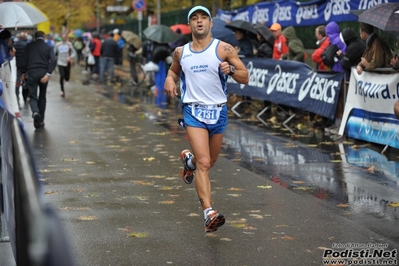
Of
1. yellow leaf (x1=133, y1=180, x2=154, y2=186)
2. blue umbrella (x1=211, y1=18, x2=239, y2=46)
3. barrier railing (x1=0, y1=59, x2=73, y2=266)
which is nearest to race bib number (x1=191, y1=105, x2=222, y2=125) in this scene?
yellow leaf (x1=133, y1=180, x2=154, y2=186)

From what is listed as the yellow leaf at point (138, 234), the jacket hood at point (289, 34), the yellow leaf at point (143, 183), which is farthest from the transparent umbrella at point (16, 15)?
the yellow leaf at point (138, 234)

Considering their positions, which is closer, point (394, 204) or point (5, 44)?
point (394, 204)

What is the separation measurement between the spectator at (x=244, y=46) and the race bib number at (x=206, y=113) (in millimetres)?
13319

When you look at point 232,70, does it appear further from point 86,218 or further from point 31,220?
point 31,220

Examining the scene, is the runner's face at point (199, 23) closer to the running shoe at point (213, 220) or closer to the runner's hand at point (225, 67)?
the runner's hand at point (225, 67)

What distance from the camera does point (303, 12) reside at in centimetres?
2155

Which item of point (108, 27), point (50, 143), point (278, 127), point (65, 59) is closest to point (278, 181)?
point (50, 143)

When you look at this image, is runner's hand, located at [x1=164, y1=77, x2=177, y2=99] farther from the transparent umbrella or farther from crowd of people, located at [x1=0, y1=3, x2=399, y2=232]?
the transparent umbrella

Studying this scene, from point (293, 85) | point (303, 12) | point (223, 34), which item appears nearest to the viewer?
point (293, 85)

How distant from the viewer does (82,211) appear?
863 centimetres

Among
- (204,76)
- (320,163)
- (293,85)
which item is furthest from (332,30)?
(204,76)

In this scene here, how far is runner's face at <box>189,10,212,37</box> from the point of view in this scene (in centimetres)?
773

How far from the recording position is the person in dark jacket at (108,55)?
34438 mm

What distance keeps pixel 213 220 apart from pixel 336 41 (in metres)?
9.59
